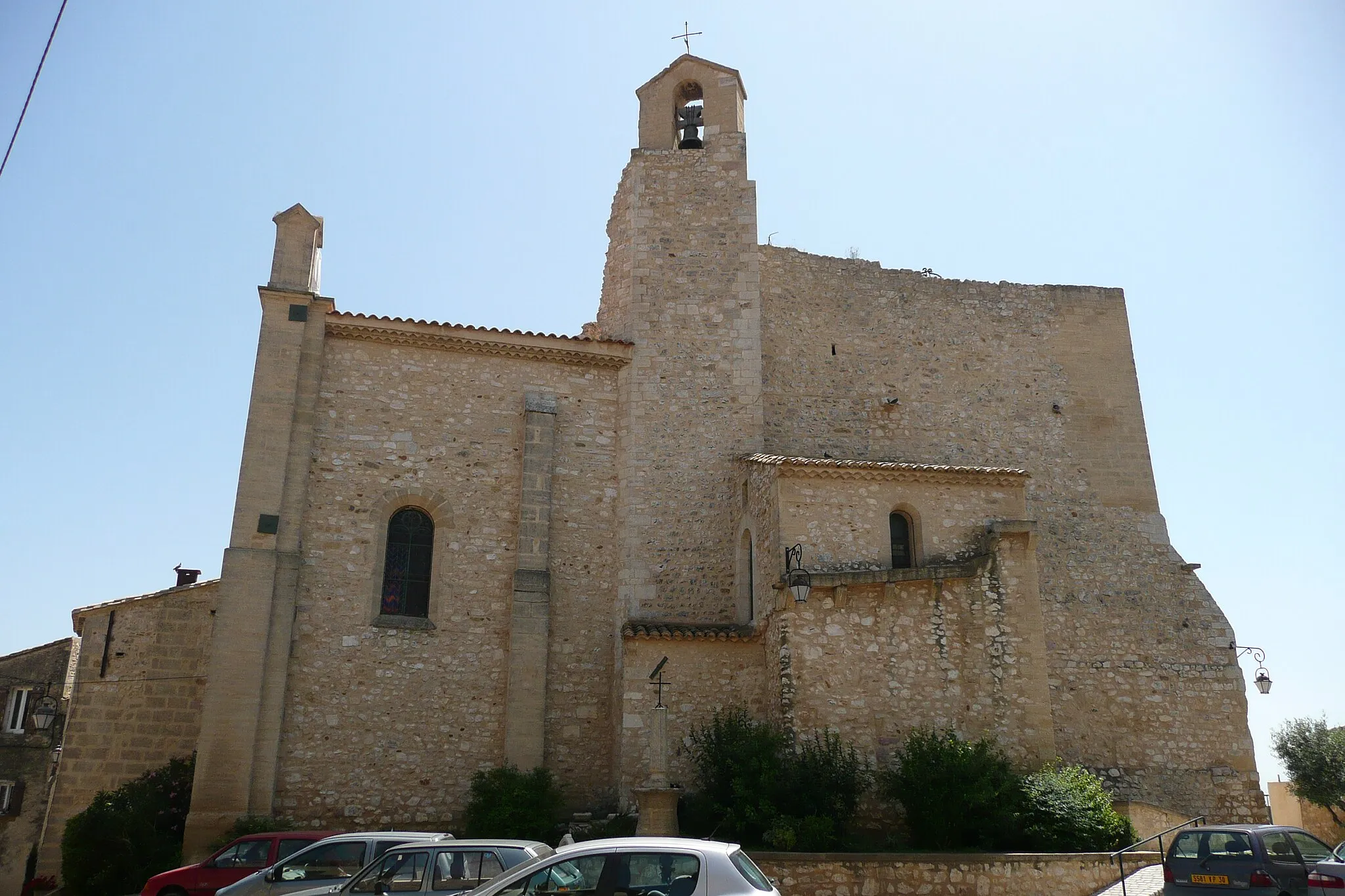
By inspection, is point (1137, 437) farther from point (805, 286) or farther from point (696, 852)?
point (696, 852)

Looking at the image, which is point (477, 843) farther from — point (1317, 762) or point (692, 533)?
point (1317, 762)

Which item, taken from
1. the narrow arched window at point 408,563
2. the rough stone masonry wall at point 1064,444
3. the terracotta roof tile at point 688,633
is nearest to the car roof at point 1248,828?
the rough stone masonry wall at point 1064,444

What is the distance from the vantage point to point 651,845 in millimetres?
7996

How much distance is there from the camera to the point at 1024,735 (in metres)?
14.8

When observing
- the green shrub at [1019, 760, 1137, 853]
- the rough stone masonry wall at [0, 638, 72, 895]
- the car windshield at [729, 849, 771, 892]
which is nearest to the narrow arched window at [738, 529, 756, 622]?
the green shrub at [1019, 760, 1137, 853]

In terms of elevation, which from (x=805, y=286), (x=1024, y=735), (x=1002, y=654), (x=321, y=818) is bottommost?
(x=321, y=818)

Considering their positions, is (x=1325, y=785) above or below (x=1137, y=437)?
below

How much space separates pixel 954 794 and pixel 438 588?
890 centimetres

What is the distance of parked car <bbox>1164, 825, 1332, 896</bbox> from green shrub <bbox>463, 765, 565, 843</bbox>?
840 centimetres

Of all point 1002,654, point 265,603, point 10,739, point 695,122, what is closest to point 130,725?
point 265,603

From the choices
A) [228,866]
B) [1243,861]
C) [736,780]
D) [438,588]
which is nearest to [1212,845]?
[1243,861]

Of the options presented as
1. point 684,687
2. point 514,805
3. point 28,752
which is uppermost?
point 684,687

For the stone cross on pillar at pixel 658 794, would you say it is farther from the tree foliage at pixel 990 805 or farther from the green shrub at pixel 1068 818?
the green shrub at pixel 1068 818

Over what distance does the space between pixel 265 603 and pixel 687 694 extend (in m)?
6.88
